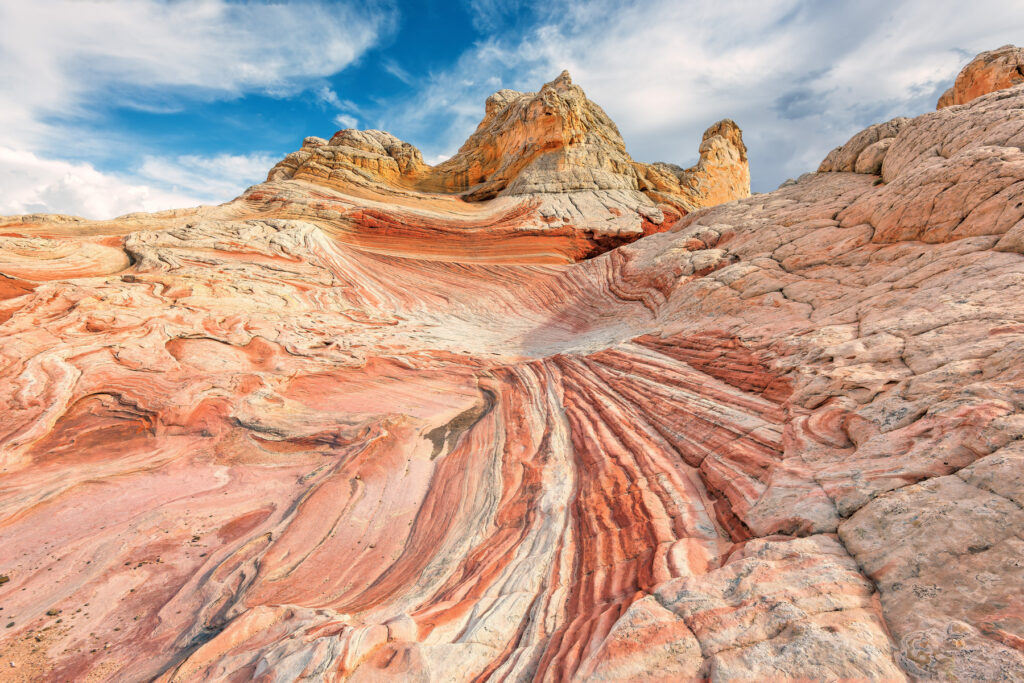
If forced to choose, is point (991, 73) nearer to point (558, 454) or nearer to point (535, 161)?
point (558, 454)

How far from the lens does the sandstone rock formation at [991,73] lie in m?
12.3

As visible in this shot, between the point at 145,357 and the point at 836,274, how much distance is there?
1556 cm

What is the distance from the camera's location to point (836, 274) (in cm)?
841

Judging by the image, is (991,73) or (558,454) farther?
(991,73)

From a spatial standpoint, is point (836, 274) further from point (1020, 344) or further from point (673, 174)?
point (673, 174)

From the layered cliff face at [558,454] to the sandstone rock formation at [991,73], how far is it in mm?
4023

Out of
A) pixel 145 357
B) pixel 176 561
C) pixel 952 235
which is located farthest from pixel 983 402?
pixel 145 357

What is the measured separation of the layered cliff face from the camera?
2746 millimetres


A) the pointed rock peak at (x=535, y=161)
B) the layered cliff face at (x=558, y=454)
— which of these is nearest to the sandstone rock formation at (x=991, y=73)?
the layered cliff face at (x=558, y=454)

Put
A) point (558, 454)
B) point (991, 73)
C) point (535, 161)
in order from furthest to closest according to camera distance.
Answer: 1. point (535, 161)
2. point (991, 73)
3. point (558, 454)

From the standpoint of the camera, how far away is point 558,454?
657 centimetres

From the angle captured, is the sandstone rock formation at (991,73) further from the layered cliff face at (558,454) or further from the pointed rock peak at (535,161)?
the pointed rock peak at (535,161)

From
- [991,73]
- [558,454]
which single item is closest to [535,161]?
[991,73]

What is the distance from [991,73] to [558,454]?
1916cm
